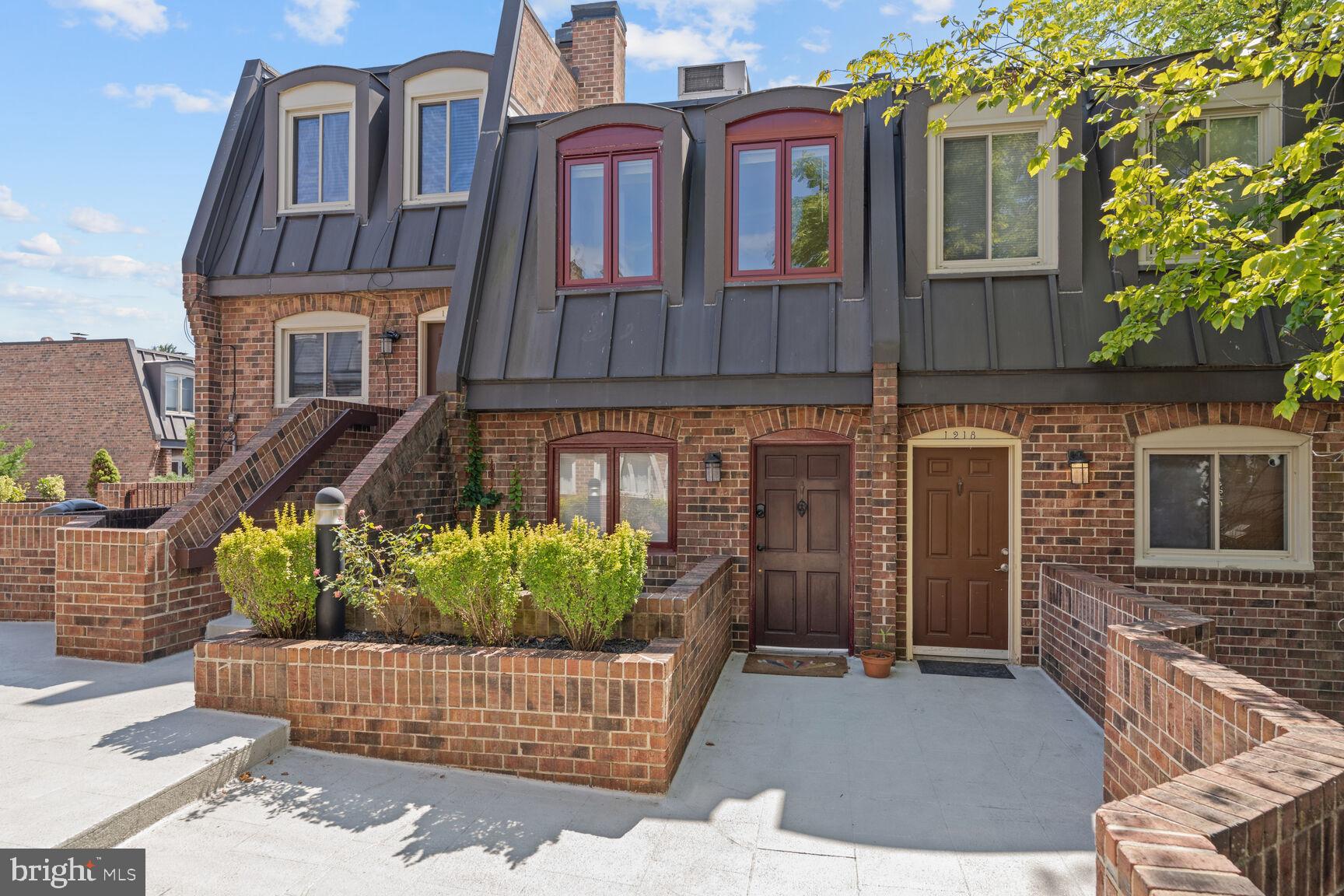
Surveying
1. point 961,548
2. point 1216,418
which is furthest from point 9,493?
point 1216,418

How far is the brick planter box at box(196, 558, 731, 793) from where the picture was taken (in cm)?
424

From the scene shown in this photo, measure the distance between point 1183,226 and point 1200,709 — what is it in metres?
4.04

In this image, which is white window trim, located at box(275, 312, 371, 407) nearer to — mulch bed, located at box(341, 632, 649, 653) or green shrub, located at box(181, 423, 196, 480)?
mulch bed, located at box(341, 632, 649, 653)

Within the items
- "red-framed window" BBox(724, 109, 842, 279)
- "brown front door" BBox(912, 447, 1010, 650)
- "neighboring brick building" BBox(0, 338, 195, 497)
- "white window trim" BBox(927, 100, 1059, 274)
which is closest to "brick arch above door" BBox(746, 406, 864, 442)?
"brown front door" BBox(912, 447, 1010, 650)

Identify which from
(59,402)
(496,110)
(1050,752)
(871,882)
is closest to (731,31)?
(496,110)

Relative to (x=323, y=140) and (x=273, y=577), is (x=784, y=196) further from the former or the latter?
(x=323, y=140)

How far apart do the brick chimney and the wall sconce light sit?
9395 mm

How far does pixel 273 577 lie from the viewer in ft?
16.0

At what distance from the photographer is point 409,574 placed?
17.1 ft

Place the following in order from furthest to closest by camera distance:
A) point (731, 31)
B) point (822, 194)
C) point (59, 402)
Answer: point (59, 402), point (731, 31), point (822, 194)

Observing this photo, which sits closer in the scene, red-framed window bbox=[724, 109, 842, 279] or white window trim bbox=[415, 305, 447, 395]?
red-framed window bbox=[724, 109, 842, 279]

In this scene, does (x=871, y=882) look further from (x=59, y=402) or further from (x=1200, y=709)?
(x=59, y=402)

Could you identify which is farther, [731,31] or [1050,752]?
[731,31]

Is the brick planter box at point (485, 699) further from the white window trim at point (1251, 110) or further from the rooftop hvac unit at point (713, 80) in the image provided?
the rooftop hvac unit at point (713, 80)
